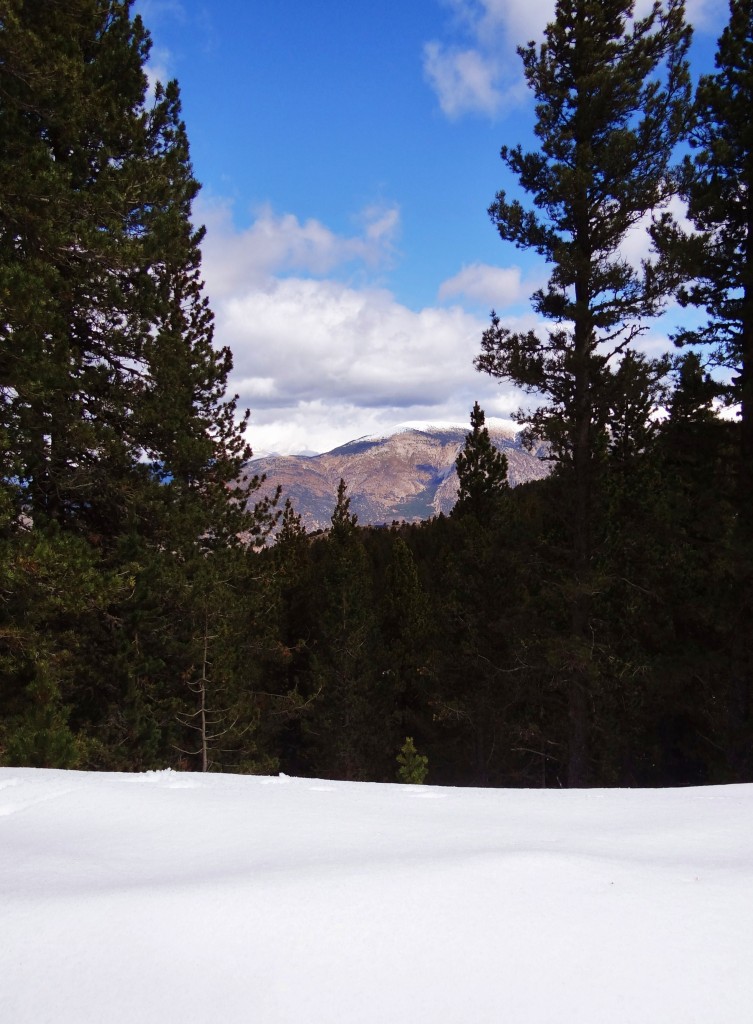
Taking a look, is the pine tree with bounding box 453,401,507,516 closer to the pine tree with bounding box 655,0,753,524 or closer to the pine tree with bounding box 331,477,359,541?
the pine tree with bounding box 331,477,359,541

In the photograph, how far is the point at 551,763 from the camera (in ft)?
80.1

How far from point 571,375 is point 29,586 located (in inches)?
338

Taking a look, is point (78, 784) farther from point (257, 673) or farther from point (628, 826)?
point (257, 673)

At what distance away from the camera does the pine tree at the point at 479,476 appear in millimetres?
21825

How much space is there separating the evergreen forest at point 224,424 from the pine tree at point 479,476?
5547mm

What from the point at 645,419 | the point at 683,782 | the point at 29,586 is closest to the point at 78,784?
the point at 29,586

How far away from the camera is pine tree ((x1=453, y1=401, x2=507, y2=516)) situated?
71.6ft

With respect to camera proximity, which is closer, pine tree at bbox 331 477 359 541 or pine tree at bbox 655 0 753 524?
pine tree at bbox 655 0 753 524

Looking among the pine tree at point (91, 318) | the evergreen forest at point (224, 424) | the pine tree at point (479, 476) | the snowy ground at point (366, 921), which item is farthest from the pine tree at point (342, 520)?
the snowy ground at point (366, 921)

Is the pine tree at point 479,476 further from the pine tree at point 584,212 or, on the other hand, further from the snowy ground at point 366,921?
the snowy ground at point 366,921

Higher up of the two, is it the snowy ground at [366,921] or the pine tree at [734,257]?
the pine tree at [734,257]

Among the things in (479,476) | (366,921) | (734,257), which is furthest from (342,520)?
(366,921)

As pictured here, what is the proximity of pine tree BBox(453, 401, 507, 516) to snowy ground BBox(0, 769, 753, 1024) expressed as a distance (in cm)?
1878

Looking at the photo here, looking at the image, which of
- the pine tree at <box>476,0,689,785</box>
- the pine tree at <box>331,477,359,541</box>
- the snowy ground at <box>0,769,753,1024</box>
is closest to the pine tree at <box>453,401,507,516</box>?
the pine tree at <box>331,477,359,541</box>
